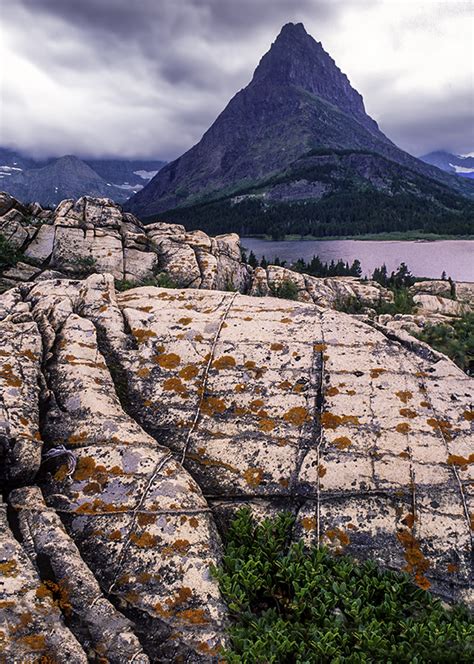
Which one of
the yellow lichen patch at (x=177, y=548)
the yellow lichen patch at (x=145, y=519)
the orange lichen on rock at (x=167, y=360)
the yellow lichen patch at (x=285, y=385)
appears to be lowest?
the yellow lichen patch at (x=177, y=548)

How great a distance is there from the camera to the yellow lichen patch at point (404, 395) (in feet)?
25.1

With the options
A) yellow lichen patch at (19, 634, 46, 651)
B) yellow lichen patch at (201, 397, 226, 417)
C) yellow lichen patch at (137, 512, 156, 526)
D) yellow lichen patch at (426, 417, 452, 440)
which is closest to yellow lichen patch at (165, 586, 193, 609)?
yellow lichen patch at (137, 512, 156, 526)

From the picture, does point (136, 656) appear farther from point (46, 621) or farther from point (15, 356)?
point (15, 356)

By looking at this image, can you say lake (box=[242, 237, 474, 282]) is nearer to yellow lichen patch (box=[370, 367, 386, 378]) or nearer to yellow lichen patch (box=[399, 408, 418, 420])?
yellow lichen patch (box=[370, 367, 386, 378])

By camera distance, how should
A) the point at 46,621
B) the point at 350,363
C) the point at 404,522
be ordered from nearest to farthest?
the point at 46,621
the point at 404,522
the point at 350,363

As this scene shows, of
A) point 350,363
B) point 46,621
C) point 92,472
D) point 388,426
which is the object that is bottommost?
point 46,621

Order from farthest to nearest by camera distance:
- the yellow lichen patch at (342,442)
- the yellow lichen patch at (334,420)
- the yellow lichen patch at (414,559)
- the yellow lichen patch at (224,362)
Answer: the yellow lichen patch at (224,362) < the yellow lichen patch at (334,420) < the yellow lichen patch at (342,442) < the yellow lichen patch at (414,559)

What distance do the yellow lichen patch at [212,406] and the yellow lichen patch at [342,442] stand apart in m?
1.99

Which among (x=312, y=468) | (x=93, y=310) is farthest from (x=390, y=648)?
(x=93, y=310)

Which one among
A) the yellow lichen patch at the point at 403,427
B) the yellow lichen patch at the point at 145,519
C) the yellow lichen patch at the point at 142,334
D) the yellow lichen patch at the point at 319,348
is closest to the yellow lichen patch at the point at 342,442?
the yellow lichen patch at the point at 403,427

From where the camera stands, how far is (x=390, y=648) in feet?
15.1

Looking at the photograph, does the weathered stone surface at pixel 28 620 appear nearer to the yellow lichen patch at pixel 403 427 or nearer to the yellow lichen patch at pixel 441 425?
the yellow lichen patch at pixel 403 427

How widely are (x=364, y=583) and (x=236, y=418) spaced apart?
10.2 feet

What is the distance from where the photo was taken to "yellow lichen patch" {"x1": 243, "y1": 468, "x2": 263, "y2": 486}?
6809 millimetres
